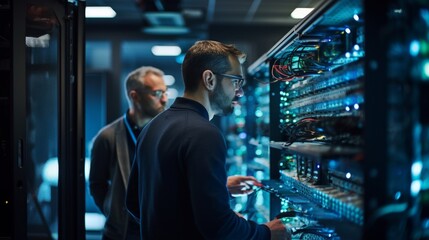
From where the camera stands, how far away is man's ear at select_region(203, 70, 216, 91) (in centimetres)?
189

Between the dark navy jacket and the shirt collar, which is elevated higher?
the shirt collar

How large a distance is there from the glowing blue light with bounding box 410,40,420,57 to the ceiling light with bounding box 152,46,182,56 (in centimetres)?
585

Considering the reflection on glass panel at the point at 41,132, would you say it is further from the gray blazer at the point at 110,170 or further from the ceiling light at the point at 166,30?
the ceiling light at the point at 166,30

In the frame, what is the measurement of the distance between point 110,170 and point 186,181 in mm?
1395

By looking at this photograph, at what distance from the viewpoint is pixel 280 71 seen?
7.90ft

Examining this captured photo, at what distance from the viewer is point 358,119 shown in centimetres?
157

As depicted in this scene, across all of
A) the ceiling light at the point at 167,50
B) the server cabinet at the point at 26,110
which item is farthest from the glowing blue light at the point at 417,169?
the ceiling light at the point at 167,50

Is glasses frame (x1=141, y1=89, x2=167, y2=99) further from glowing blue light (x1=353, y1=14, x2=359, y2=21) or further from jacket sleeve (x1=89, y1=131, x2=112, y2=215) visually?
glowing blue light (x1=353, y1=14, x2=359, y2=21)

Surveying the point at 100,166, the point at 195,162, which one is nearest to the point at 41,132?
the point at 100,166

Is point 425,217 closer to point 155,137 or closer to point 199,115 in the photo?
point 199,115

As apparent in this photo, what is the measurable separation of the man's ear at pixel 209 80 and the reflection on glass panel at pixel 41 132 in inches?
74.0

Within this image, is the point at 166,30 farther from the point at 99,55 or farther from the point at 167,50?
the point at 99,55

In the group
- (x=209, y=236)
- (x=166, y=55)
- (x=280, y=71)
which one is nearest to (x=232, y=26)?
(x=166, y=55)

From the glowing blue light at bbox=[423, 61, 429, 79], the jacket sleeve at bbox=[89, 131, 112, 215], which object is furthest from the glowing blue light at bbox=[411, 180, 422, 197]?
the jacket sleeve at bbox=[89, 131, 112, 215]
